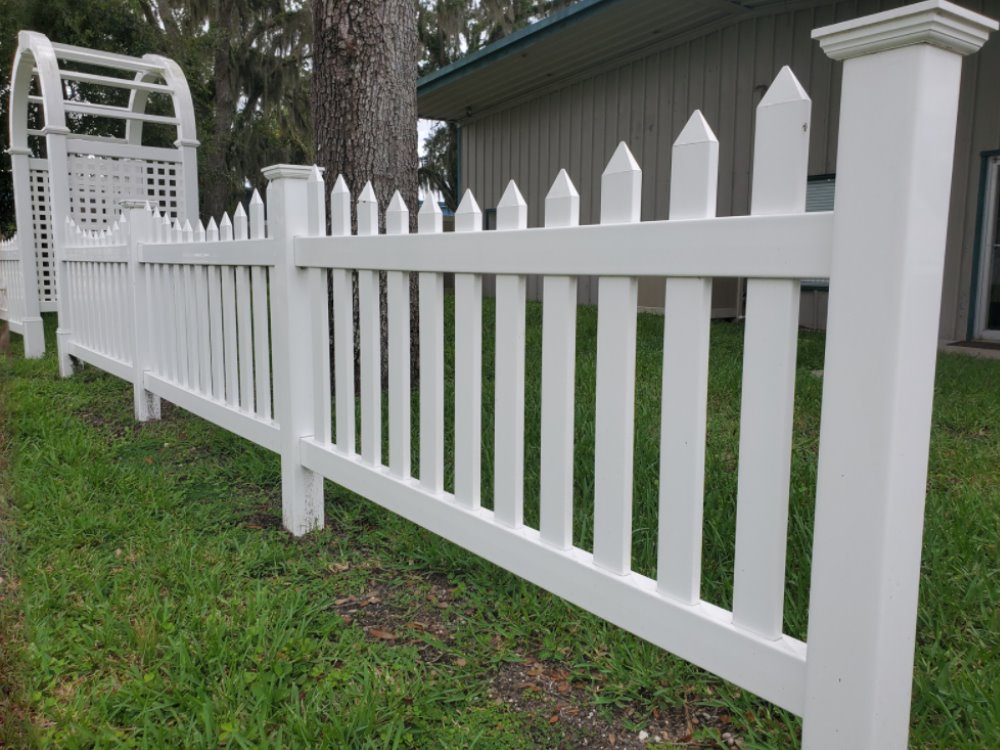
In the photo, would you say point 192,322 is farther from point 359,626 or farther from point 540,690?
point 540,690

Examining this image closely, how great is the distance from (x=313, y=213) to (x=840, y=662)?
223 centimetres

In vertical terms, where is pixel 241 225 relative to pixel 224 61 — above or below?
below

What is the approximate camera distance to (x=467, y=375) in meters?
2.19

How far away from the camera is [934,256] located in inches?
47.5

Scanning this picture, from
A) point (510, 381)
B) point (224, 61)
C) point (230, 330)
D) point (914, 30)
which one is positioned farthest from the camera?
point (224, 61)

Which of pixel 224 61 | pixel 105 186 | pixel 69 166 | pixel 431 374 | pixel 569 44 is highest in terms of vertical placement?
pixel 224 61

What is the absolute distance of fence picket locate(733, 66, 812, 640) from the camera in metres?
1.32

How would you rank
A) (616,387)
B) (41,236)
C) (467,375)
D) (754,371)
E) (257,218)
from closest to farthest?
(754,371)
(616,387)
(467,375)
(257,218)
(41,236)

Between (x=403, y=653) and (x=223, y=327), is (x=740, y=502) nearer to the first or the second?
(x=403, y=653)

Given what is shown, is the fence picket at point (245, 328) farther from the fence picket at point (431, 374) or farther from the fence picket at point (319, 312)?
the fence picket at point (431, 374)

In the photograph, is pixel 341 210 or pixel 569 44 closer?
pixel 341 210

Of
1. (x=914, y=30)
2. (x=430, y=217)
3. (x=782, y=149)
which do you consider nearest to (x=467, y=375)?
(x=430, y=217)

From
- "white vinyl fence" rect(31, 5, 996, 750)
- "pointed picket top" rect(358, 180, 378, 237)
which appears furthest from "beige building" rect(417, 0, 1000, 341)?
"white vinyl fence" rect(31, 5, 996, 750)

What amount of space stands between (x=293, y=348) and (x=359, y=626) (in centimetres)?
112
